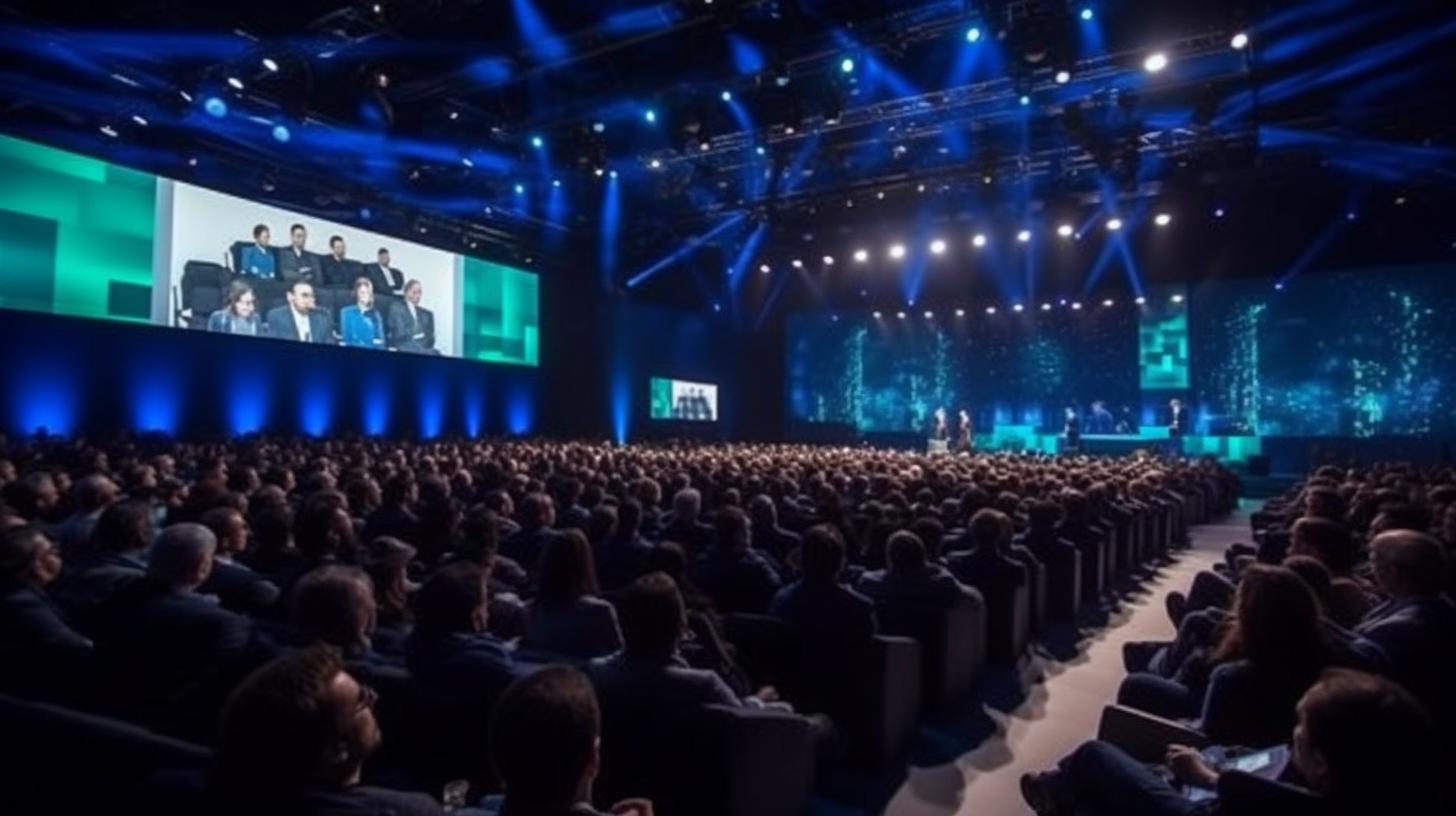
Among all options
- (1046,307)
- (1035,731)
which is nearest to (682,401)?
(1046,307)

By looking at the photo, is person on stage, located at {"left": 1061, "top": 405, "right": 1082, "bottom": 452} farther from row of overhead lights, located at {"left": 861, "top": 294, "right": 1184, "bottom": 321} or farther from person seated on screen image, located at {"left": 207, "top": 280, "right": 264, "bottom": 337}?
person seated on screen image, located at {"left": 207, "top": 280, "right": 264, "bottom": 337}

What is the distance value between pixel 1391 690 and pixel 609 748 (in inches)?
74.4

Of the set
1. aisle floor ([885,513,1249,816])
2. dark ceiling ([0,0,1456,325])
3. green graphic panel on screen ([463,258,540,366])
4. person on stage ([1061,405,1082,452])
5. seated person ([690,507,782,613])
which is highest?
dark ceiling ([0,0,1456,325])

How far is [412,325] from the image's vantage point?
15.2 metres

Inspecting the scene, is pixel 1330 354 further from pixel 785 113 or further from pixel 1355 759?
pixel 1355 759

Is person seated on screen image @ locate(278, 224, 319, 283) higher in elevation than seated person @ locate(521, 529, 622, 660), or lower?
higher

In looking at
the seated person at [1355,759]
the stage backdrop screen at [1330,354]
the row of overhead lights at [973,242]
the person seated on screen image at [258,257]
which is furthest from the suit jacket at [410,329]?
the stage backdrop screen at [1330,354]

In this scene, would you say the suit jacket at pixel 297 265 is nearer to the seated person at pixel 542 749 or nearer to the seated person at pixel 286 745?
the seated person at pixel 286 745

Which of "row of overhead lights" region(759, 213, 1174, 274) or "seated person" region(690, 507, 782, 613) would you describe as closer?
"seated person" region(690, 507, 782, 613)

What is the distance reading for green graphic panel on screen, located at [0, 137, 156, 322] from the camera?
998 centimetres

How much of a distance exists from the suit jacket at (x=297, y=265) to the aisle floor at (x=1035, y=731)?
12.8 m

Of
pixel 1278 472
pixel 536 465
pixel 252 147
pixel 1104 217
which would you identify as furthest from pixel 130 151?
pixel 1278 472

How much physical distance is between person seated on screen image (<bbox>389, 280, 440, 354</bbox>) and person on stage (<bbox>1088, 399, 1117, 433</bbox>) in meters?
16.0

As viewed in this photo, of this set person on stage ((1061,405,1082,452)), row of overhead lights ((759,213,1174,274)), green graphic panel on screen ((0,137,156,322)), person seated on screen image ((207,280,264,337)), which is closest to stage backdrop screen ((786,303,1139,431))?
person on stage ((1061,405,1082,452))
